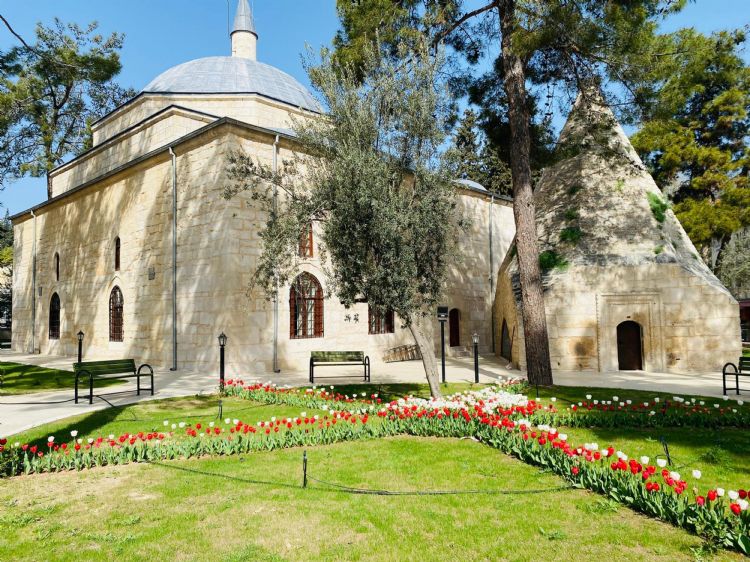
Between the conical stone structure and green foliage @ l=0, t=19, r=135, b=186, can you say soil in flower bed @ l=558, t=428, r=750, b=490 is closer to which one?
the conical stone structure

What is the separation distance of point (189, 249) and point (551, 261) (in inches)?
436

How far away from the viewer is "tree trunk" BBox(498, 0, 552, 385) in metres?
11.2

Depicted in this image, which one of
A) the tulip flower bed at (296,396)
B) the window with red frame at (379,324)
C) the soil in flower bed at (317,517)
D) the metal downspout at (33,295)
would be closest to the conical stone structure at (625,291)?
the window with red frame at (379,324)

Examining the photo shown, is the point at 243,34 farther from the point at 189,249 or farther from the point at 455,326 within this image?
the point at 455,326

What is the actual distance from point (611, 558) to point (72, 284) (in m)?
22.1

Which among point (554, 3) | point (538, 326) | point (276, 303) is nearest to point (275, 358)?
point (276, 303)

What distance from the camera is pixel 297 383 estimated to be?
11.6m

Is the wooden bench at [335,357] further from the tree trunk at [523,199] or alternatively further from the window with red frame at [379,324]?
the window with red frame at [379,324]

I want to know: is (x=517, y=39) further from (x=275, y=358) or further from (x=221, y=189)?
(x=275, y=358)

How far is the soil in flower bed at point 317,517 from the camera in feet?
11.1

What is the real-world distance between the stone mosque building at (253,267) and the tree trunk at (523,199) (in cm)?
306

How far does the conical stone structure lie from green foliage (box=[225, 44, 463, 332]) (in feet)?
21.0

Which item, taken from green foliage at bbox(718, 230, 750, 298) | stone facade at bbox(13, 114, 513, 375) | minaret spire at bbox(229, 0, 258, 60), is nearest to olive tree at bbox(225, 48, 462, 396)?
stone facade at bbox(13, 114, 513, 375)

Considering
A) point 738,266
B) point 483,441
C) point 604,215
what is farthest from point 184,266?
point 738,266
